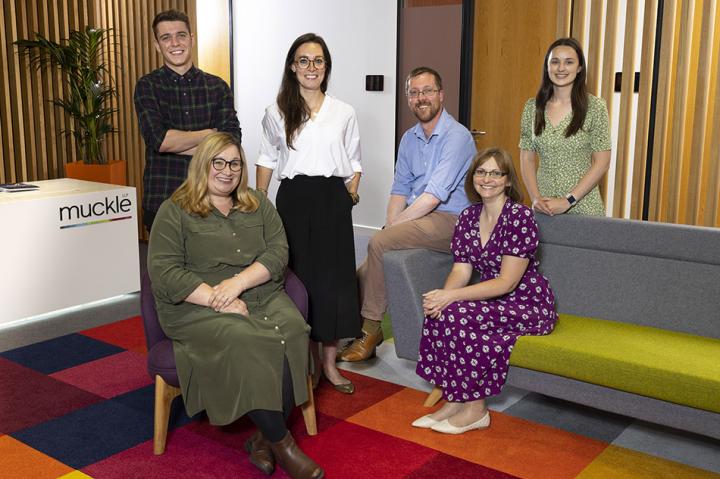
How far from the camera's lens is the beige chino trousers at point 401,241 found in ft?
12.3

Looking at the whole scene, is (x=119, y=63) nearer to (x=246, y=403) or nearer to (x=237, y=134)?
(x=237, y=134)

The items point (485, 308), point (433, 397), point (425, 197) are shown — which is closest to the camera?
point (485, 308)

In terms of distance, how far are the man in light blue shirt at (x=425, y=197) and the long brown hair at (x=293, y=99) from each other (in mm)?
656

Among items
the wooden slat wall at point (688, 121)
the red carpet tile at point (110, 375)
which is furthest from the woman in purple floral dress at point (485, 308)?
the wooden slat wall at point (688, 121)

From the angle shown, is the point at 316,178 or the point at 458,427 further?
the point at 316,178

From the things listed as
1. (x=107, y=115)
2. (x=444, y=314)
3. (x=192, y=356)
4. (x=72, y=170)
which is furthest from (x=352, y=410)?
(x=107, y=115)

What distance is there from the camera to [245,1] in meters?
7.93

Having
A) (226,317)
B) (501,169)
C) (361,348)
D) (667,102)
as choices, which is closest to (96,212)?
(361,348)

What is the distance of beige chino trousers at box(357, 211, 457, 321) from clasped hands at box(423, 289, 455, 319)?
0.54 metres

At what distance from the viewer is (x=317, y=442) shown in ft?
10.1

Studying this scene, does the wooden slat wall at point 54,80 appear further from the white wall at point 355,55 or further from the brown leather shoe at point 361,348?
the brown leather shoe at point 361,348

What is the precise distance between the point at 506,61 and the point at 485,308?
324 centimetres

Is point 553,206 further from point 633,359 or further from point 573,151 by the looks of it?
point 633,359

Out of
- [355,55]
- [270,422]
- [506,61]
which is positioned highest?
[355,55]
